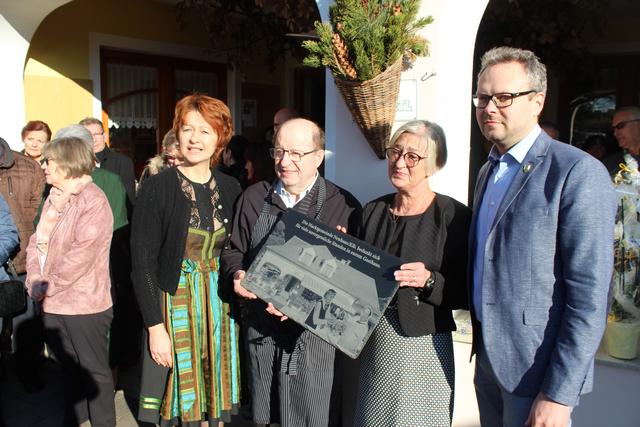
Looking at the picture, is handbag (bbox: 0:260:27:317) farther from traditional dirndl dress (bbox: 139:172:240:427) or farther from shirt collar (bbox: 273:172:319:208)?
shirt collar (bbox: 273:172:319:208)

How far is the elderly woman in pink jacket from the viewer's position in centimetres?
323

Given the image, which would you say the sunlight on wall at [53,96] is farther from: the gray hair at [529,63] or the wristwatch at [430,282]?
the gray hair at [529,63]

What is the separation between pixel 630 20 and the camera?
7.27m

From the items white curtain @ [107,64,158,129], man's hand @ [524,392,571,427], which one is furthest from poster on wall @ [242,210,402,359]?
white curtain @ [107,64,158,129]

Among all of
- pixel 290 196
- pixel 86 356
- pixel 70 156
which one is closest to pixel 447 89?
pixel 290 196

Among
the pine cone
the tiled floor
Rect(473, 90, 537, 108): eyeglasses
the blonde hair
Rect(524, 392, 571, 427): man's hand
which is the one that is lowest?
the tiled floor

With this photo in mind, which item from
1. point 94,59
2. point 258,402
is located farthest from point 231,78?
point 258,402

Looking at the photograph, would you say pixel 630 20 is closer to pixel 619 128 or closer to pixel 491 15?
pixel 491 15

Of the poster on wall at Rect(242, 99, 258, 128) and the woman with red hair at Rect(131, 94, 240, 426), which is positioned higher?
the poster on wall at Rect(242, 99, 258, 128)

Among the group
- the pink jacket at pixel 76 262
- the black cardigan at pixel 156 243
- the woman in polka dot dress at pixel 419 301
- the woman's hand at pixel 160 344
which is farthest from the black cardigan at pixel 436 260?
the pink jacket at pixel 76 262

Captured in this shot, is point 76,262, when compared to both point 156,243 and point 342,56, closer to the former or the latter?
point 156,243

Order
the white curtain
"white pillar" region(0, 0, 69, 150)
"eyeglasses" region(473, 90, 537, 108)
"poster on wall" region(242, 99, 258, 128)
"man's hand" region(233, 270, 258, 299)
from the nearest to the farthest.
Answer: "eyeglasses" region(473, 90, 537, 108)
"man's hand" region(233, 270, 258, 299)
"white pillar" region(0, 0, 69, 150)
the white curtain
"poster on wall" region(242, 99, 258, 128)

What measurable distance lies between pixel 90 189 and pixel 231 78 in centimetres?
518

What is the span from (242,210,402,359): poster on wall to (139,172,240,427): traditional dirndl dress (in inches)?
19.7
